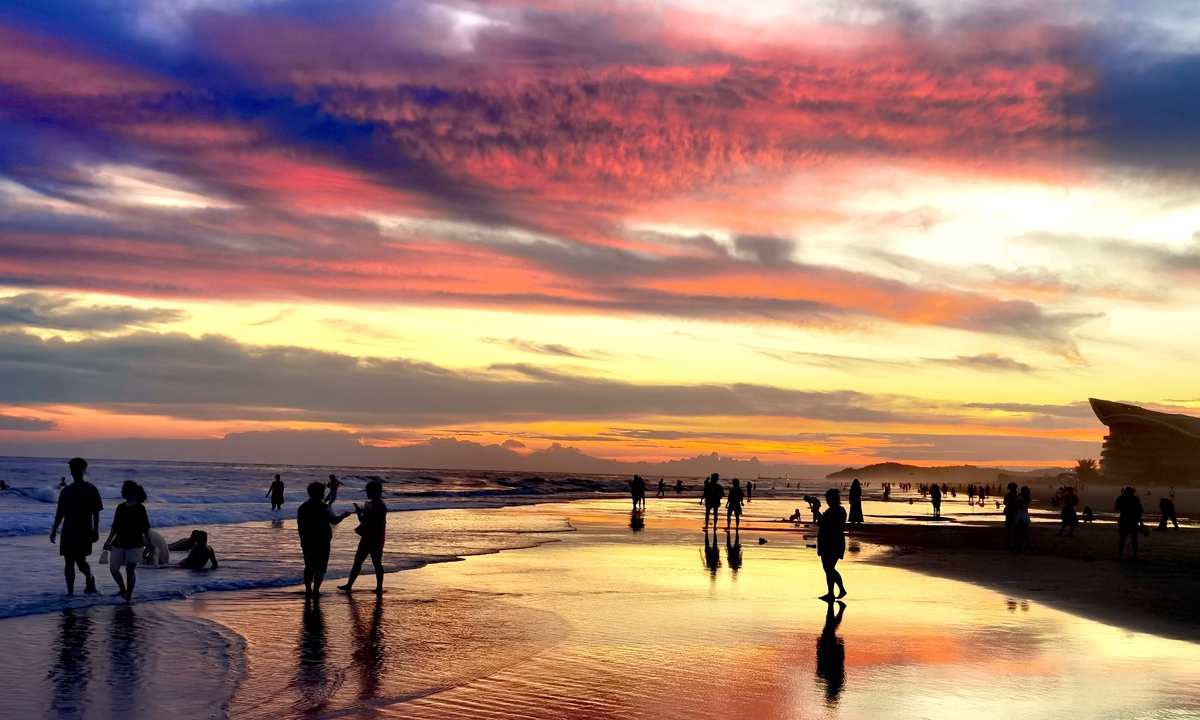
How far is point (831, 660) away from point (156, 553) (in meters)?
15.9

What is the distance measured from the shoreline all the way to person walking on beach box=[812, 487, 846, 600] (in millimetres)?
3827

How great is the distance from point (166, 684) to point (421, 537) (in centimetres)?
2196

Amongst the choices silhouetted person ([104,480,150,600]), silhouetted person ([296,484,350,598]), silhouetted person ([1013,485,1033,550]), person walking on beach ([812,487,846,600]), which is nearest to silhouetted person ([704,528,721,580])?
person walking on beach ([812,487,846,600])

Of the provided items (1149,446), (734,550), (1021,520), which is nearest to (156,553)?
(734,550)

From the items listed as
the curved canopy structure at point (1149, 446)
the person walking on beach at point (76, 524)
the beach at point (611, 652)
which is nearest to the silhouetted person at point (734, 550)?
the beach at point (611, 652)

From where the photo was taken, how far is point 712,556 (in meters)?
25.3

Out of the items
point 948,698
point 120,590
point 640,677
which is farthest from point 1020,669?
point 120,590

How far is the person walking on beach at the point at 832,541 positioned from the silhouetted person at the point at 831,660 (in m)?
1.61

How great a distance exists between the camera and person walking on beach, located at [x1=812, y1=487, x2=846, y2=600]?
16219 mm

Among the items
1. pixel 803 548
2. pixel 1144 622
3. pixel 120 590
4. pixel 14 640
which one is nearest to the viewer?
pixel 14 640

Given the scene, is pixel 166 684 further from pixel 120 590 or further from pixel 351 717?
pixel 120 590

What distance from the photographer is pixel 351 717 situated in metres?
8.62

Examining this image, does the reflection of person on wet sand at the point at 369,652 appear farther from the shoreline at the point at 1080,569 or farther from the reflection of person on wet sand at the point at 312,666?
the shoreline at the point at 1080,569

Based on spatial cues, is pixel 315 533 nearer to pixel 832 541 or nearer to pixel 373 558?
pixel 373 558
